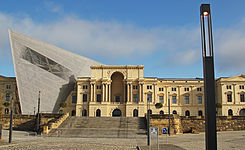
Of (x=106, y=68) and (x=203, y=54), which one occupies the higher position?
(x=106, y=68)

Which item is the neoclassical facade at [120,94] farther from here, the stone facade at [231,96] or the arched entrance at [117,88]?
the stone facade at [231,96]

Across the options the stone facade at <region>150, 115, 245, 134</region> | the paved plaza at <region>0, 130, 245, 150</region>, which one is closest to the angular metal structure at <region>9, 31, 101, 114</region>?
the stone facade at <region>150, 115, 245, 134</region>

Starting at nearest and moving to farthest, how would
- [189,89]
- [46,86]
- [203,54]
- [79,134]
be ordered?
[203,54]
[79,134]
[46,86]
[189,89]

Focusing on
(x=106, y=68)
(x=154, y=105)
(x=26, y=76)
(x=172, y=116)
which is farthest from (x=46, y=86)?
(x=172, y=116)

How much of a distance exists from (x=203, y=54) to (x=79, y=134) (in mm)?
28990

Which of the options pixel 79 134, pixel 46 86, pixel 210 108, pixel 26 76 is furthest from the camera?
pixel 46 86

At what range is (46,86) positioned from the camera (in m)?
56.0

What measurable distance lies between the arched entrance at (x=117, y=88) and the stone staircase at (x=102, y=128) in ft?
65.0

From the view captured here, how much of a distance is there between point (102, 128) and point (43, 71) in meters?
23.0

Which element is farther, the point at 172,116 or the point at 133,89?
the point at 133,89

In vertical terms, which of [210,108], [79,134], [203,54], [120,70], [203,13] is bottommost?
[79,134]

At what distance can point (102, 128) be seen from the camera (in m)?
38.7

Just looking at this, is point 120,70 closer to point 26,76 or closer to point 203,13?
point 26,76

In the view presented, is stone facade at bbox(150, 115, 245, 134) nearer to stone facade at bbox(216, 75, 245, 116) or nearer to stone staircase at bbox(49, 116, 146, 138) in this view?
stone staircase at bbox(49, 116, 146, 138)
